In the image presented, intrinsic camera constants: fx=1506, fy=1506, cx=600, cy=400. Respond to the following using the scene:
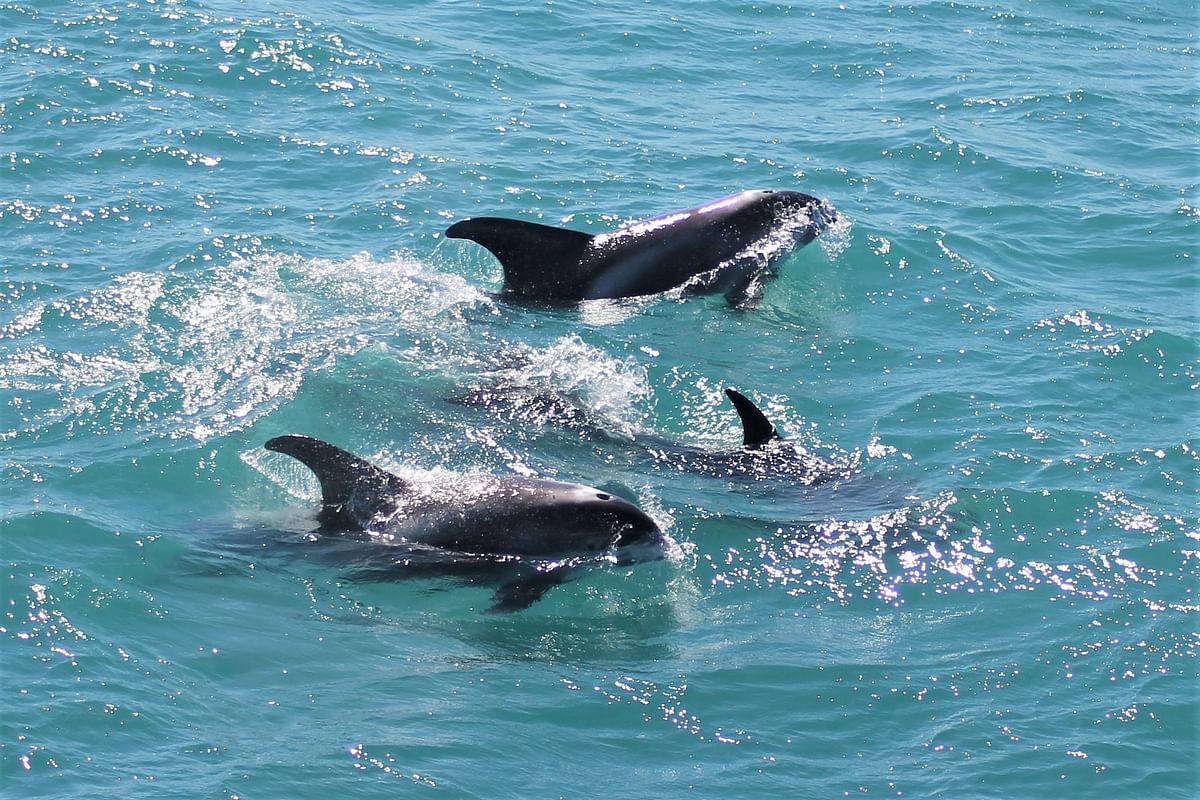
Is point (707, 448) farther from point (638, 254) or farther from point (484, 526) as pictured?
point (638, 254)

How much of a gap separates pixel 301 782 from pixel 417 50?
62.3 feet

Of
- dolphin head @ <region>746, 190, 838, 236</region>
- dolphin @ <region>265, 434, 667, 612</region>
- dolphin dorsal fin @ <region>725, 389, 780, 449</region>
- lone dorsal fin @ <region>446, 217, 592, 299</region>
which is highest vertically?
dolphin head @ <region>746, 190, 838, 236</region>

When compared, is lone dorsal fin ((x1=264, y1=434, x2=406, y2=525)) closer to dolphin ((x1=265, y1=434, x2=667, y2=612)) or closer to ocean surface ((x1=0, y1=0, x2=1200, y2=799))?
dolphin ((x1=265, y1=434, x2=667, y2=612))

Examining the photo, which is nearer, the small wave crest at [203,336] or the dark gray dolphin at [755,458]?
the dark gray dolphin at [755,458]

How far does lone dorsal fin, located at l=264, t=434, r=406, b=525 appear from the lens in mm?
14062

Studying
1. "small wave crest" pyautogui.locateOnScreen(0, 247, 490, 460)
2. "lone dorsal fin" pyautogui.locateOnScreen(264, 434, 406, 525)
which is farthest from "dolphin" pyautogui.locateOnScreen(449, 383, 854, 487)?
"lone dorsal fin" pyautogui.locateOnScreen(264, 434, 406, 525)

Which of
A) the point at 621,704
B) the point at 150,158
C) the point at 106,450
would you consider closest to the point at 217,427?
the point at 106,450

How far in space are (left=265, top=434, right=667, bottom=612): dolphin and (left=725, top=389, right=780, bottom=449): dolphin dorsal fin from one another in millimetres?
2167

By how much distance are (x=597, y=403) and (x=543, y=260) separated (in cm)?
278

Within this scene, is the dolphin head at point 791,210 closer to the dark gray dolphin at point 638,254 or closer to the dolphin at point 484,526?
the dark gray dolphin at point 638,254

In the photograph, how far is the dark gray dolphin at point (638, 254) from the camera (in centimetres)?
1889

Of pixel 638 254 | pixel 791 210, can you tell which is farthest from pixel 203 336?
pixel 791 210

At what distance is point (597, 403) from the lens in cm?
1703

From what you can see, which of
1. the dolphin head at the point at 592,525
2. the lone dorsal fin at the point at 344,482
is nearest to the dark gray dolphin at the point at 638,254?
the lone dorsal fin at the point at 344,482
